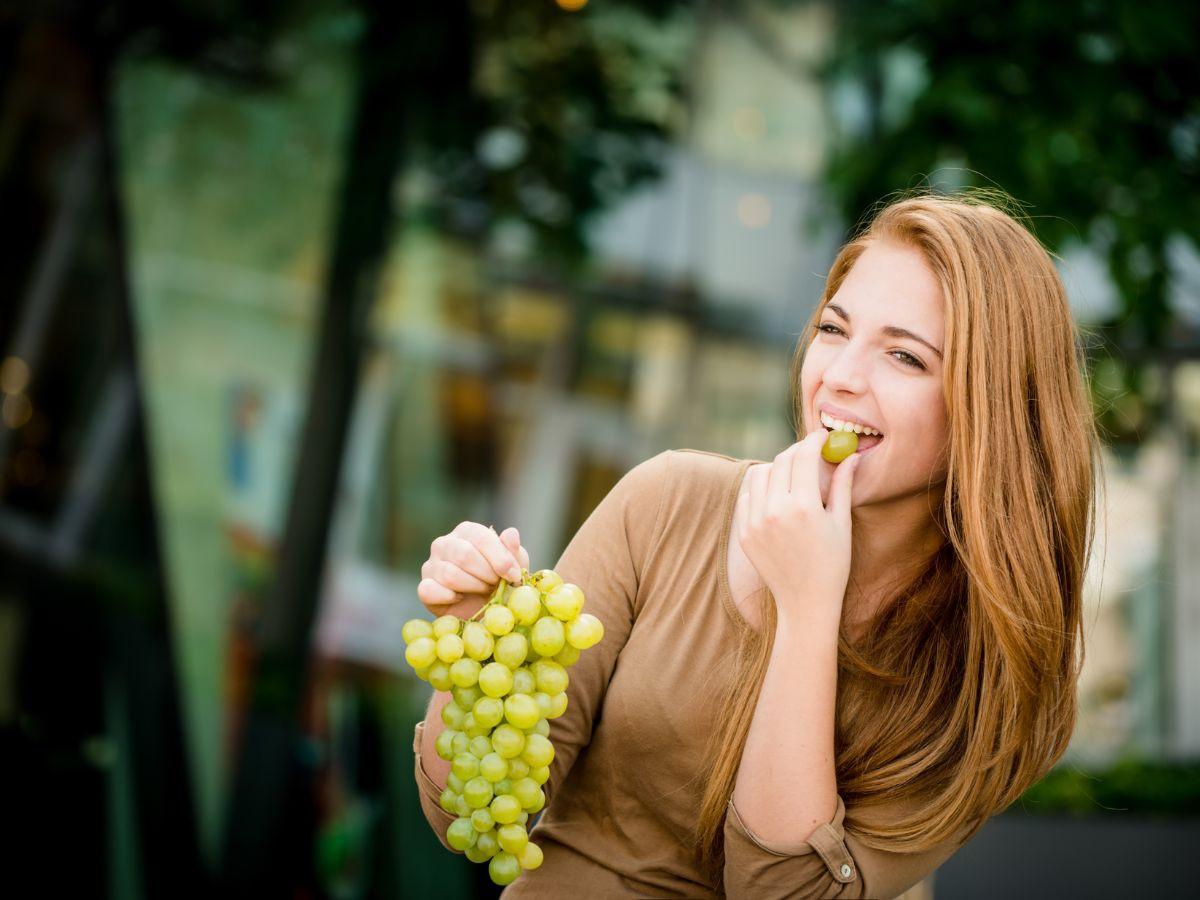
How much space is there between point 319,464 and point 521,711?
2.90 meters

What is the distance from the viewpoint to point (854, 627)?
1.56 meters

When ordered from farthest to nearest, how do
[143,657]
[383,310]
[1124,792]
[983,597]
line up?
[1124,792]
[383,310]
[143,657]
[983,597]

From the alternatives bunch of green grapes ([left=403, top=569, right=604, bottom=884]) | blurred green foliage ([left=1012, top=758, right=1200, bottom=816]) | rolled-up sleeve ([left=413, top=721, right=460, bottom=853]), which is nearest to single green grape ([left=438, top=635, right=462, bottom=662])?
bunch of green grapes ([left=403, top=569, right=604, bottom=884])

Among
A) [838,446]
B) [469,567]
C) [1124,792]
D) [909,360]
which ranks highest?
[909,360]

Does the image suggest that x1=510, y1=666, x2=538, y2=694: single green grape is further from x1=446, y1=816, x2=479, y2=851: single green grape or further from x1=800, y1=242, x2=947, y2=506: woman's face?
x1=800, y1=242, x2=947, y2=506: woman's face

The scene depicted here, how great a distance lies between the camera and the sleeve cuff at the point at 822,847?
50.8 inches

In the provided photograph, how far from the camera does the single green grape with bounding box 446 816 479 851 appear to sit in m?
1.20

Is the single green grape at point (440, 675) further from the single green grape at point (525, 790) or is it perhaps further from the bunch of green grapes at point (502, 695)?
the single green grape at point (525, 790)

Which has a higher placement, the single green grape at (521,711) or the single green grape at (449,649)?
the single green grape at (449,649)

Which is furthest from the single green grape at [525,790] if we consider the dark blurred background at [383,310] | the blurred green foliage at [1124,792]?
the blurred green foliage at [1124,792]

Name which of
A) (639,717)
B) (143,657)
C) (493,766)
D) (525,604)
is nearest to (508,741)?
(493,766)

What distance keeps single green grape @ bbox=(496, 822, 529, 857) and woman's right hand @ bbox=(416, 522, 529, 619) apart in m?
0.23

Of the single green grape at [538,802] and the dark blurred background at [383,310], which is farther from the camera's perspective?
A: the dark blurred background at [383,310]

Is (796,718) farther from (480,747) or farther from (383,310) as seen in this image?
(383,310)
